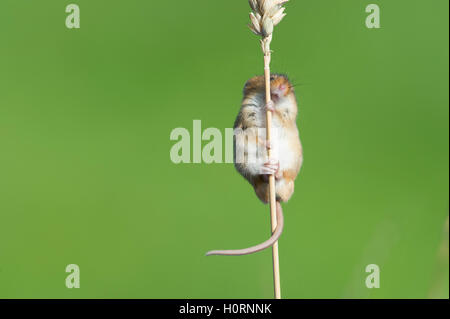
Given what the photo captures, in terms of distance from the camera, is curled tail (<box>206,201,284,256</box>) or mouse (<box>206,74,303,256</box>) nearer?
curled tail (<box>206,201,284,256</box>)

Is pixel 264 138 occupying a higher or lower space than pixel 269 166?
higher

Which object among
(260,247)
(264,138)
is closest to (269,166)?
(264,138)

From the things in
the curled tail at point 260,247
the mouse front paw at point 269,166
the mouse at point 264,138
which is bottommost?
the curled tail at point 260,247

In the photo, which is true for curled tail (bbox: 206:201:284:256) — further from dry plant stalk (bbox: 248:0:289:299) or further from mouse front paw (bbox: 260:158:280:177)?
mouse front paw (bbox: 260:158:280:177)

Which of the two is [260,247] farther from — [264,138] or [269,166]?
[264,138]

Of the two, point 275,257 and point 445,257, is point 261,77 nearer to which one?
point 275,257

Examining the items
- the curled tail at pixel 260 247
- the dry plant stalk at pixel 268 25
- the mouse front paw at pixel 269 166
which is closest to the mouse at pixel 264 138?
the mouse front paw at pixel 269 166

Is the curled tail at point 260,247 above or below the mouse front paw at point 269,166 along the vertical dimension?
below

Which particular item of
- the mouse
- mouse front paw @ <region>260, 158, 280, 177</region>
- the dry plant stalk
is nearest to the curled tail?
the dry plant stalk

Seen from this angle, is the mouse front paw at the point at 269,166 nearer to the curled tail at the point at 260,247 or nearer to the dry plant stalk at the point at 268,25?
the curled tail at the point at 260,247
